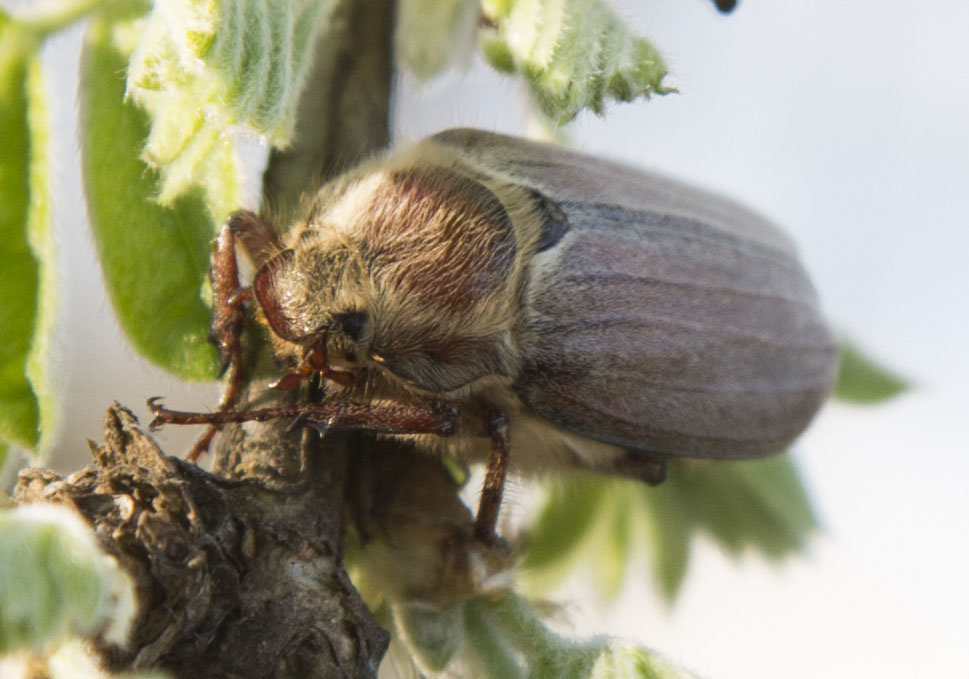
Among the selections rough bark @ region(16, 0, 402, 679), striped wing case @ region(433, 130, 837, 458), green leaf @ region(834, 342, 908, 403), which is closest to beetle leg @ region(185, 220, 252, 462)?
rough bark @ region(16, 0, 402, 679)

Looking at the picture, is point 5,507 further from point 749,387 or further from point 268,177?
point 749,387

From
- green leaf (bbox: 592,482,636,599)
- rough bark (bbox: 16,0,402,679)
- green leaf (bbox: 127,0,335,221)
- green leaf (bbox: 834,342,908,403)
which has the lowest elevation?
green leaf (bbox: 592,482,636,599)

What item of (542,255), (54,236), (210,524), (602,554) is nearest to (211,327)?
(54,236)

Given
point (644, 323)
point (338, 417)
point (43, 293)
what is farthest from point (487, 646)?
point (43, 293)

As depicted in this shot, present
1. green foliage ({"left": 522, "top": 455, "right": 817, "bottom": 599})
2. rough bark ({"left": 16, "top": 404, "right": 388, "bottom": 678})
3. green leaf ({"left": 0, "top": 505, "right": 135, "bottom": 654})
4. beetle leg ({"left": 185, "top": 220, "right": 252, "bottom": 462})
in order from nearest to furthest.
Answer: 1. green leaf ({"left": 0, "top": 505, "right": 135, "bottom": 654})
2. rough bark ({"left": 16, "top": 404, "right": 388, "bottom": 678})
3. beetle leg ({"left": 185, "top": 220, "right": 252, "bottom": 462})
4. green foliage ({"left": 522, "top": 455, "right": 817, "bottom": 599})

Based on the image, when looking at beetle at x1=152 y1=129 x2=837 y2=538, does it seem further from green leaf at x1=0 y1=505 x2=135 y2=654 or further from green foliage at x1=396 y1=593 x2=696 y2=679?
green leaf at x1=0 y1=505 x2=135 y2=654

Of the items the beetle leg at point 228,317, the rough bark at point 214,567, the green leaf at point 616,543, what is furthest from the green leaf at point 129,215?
the green leaf at point 616,543

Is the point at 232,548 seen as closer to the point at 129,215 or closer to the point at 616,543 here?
the point at 129,215
